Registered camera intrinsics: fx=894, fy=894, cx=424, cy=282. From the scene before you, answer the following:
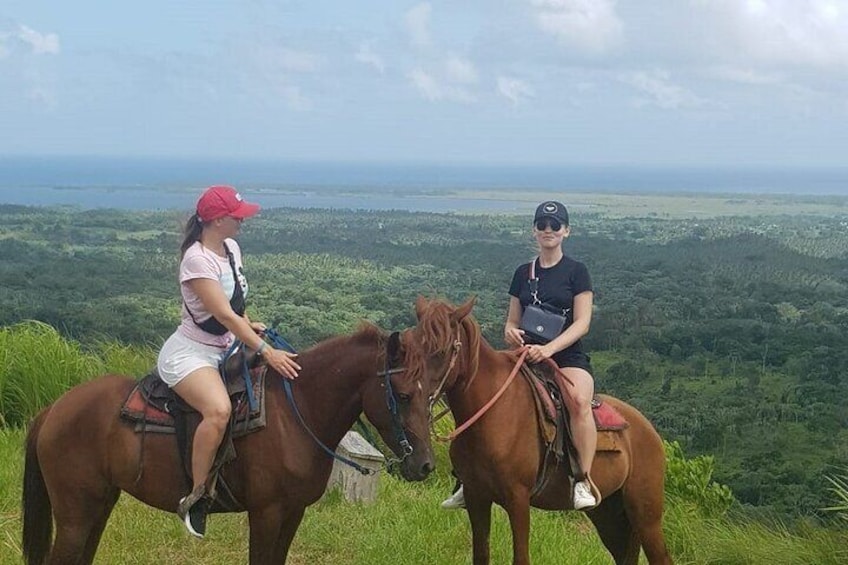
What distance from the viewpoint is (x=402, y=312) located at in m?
23.5

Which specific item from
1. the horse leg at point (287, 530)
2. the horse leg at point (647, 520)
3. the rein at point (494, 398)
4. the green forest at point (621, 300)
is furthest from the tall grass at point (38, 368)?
the horse leg at point (647, 520)

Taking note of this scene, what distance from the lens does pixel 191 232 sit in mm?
4496

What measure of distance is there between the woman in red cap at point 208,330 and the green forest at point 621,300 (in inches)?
27.3

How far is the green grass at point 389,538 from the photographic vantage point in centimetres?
611

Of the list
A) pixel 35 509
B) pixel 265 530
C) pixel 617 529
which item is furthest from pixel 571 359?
pixel 35 509

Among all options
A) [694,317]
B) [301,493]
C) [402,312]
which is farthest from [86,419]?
[694,317]

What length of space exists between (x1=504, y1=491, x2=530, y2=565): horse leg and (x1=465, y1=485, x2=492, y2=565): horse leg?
196mm

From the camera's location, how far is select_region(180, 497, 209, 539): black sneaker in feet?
14.3

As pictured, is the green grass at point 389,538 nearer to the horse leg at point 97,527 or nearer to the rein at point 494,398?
the horse leg at point 97,527

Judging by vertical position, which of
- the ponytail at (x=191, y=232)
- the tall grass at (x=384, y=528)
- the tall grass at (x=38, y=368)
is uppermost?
the ponytail at (x=191, y=232)

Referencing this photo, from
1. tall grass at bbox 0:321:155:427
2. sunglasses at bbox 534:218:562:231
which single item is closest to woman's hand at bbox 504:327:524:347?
sunglasses at bbox 534:218:562:231

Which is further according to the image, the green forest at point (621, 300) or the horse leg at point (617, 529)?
the green forest at point (621, 300)

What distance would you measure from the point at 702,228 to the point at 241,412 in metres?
71.0

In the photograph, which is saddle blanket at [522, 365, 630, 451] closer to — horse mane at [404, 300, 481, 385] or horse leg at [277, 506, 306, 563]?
horse mane at [404, 300, 481, 385]
